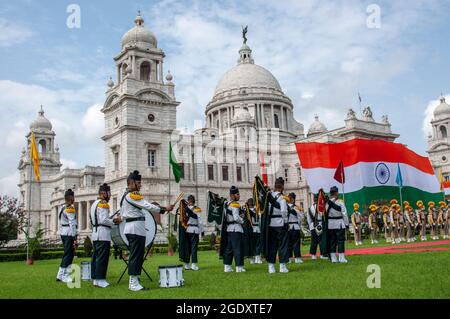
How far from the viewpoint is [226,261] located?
12.1m

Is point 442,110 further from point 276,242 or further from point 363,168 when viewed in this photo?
point 276,242

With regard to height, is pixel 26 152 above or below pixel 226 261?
above

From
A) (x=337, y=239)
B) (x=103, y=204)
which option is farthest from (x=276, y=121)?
(x=103, y=204)

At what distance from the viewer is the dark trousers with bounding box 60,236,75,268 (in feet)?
36.1

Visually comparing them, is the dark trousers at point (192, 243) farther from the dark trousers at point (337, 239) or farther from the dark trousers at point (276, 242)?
the dark trousers at point (337, 239)

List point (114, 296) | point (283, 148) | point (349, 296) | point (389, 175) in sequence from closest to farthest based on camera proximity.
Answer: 1. point (349, 296)
2. point (114, 296)
3. point (389, 175)
4. point (283, 148)

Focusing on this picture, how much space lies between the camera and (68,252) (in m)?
11.2

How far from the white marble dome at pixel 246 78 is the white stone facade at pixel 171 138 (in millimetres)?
178

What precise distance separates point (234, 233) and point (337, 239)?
10.7ft

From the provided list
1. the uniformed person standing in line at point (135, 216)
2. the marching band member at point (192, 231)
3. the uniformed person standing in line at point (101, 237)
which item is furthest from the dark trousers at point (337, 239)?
the uniformed person standing in line at point (101, 237)
